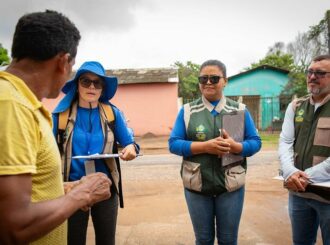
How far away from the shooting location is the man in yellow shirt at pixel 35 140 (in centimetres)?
119

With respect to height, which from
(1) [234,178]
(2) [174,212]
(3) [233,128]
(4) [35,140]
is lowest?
(2) [174,212]

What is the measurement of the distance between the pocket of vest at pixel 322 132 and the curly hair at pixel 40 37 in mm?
2182

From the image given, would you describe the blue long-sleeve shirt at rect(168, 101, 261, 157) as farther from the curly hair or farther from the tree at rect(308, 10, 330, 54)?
the tree at rect(308, 10, 330, 54)

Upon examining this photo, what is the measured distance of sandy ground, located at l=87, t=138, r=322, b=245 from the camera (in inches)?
167

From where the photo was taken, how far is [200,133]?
2.86 m

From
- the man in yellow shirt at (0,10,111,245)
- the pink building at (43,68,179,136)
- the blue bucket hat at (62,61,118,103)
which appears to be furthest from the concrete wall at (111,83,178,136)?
the man in yellow shirt at (0,10,111,245)

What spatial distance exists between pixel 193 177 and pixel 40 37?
183 cm

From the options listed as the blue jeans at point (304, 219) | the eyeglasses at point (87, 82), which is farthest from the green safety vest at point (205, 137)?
the eyeglasses at point (87, 82)

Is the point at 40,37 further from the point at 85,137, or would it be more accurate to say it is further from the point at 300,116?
the point at 300,116

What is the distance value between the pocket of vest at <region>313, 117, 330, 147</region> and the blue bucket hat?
1.82m

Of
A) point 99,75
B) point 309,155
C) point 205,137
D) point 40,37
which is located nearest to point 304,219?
point 309,155

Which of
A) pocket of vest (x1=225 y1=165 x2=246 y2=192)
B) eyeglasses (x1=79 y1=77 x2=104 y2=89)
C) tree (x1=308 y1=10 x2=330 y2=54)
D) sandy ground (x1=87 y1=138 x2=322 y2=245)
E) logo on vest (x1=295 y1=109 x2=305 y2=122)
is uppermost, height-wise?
tree (x1=308 y1=10 x2=330 y2=54)

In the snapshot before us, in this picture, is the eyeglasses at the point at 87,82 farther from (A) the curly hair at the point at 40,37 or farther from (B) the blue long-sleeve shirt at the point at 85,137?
(A) the curly hair at the point at 40,37

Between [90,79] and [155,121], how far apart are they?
15150 mm
